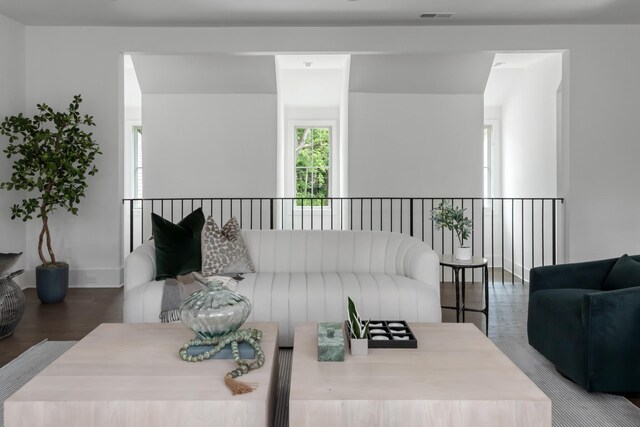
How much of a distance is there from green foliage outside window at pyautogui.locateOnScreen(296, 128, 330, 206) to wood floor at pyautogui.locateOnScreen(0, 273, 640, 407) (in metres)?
3.65

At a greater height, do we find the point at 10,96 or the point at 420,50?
the point at 420,50

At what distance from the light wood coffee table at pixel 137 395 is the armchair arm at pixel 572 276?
6.67 feet

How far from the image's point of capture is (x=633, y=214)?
5371mm

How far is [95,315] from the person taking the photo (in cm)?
423

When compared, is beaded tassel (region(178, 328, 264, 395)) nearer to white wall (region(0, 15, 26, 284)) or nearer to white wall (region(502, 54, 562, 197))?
white wall (region(0, 15, 26, 284))

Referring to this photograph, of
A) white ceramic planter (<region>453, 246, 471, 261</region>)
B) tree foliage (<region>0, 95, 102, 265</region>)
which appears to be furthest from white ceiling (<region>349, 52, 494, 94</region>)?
tree foliage (<region>0, 95, 102, 265</region>)

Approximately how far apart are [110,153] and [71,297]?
1553mm

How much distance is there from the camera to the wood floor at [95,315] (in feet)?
11.8

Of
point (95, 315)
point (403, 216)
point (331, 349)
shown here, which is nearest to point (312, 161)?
point (403, 216)

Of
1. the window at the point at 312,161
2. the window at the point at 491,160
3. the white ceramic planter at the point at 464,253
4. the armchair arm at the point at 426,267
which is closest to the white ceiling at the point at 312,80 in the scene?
the window at the point at 312,161

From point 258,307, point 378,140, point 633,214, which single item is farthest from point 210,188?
point 633,214

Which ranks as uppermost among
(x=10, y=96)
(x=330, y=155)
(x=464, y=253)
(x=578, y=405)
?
(x=10, y=96)

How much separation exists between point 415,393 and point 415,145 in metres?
5.48

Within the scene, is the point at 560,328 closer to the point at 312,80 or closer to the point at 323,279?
the point at 323,279
